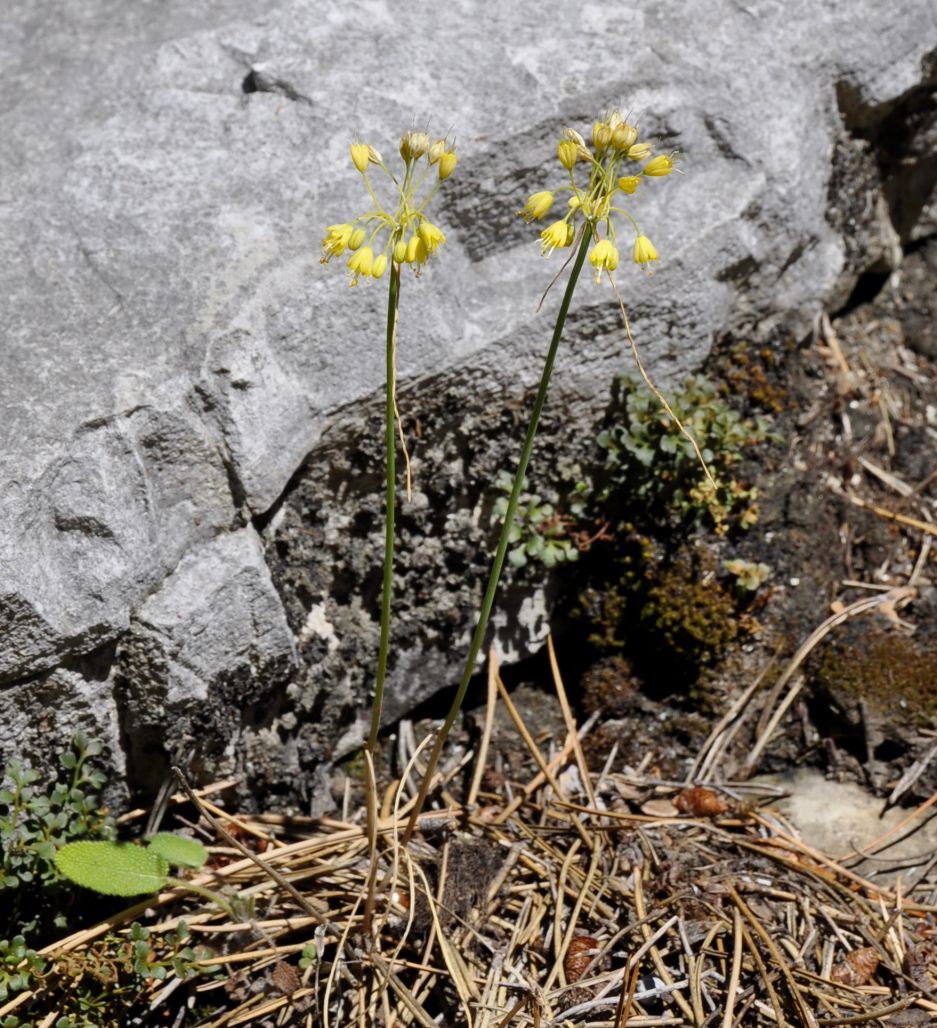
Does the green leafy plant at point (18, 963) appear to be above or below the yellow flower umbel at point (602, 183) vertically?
below

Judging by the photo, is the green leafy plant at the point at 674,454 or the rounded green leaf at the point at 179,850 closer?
the rounded green leaf at the point at 179,850

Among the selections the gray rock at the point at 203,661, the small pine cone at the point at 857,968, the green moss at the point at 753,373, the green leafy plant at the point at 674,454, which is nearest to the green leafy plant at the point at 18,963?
A: the gray rock at the point at 203,661

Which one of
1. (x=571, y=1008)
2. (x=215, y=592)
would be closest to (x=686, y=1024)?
(x=571, y=1008)

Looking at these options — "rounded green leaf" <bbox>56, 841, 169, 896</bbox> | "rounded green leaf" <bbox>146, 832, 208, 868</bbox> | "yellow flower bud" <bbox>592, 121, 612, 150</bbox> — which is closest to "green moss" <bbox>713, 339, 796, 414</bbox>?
"yellow flower bud" <bbox>592, 121, 612, 150</bbox>

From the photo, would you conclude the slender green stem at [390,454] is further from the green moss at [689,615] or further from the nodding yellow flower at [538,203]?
the green moss at [689,615]

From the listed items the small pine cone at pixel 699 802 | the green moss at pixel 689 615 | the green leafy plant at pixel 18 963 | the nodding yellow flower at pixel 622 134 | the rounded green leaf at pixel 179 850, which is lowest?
the small pine cone at pixel 699 802

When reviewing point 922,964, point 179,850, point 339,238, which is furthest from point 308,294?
point 922,964

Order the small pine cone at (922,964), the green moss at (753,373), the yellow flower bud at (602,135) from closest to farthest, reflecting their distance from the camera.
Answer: the yellow flower bud at (602,135), the small pine cone at (922,964), the green moss at (753,373)

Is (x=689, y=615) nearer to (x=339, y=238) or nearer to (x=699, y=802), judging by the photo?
(x=699, y=802)

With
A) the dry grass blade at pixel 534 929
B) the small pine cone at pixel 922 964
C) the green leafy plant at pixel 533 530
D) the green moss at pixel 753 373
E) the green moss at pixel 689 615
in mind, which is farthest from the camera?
the green moss at pixel 753 373
